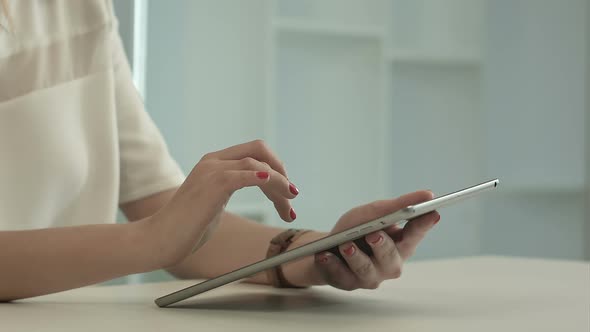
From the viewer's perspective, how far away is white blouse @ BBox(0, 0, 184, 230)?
1.00 meters

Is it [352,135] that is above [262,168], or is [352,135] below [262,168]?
below

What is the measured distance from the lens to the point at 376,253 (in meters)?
0.70

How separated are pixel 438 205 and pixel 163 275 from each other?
60.7 inches

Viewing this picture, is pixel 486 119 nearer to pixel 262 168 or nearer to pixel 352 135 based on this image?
pixel 352 135

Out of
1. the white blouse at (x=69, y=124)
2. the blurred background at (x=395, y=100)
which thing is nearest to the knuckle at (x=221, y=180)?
the white blouse at (x=69, y=124)

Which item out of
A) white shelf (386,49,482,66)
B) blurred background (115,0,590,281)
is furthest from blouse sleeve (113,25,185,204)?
white shelf (386,49,482,66)

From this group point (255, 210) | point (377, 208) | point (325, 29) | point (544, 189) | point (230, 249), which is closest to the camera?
point (377, 208)

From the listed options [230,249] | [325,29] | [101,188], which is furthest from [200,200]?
[325,29]

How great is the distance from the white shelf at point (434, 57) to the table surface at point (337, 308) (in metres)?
1.73

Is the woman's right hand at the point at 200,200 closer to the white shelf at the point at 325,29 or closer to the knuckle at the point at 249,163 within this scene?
the knuckle at the point at 249,163

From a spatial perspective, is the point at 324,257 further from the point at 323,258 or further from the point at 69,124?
the point at 69,124

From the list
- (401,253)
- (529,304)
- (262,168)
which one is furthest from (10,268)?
(529,304)

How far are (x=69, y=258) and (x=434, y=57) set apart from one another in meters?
2.12

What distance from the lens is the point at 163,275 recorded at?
205cm
